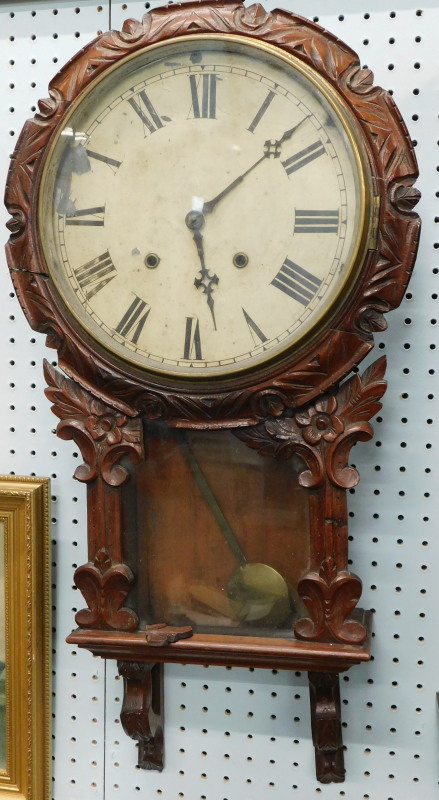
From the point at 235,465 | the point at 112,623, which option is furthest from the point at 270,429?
the point at 112,623

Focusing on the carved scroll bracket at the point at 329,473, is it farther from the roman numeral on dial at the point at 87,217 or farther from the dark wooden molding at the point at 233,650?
the roman numeral on dial at the point at 87,217

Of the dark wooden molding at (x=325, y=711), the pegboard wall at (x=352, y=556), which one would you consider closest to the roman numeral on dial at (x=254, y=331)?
the pegboard wall at (x=352, y=556)

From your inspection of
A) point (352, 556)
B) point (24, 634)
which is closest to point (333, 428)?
point (352, 556)

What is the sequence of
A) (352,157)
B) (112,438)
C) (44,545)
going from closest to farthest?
1. (352,157)
2. (112,438)
3. (44,545)

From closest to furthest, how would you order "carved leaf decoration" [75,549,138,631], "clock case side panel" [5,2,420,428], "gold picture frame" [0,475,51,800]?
1. "clock case side panel" [5,2,420,428]
2. "carved leaf decoration" [75,549,138,631]
3. "gold picture frame" [0,475,51,800]

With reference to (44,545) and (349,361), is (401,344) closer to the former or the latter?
(349,361)

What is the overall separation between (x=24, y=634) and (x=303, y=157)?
80 cm

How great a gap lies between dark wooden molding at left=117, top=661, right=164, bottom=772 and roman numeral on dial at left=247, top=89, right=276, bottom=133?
28.4 inches


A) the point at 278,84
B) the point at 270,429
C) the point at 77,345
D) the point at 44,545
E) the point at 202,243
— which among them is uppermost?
the point at 278,84

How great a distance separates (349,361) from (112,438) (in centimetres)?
32

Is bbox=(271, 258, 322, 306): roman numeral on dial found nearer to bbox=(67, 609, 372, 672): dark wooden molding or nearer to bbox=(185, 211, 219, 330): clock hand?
bbox=(185, 211, 219, 330): clock hand

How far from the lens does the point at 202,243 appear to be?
1.06m

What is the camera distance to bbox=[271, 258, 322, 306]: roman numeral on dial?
103 centimetres

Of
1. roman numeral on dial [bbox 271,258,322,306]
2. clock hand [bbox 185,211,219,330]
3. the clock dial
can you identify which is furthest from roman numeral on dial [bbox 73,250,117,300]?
roman numeral on dial [bbox 271,258,322,306]
